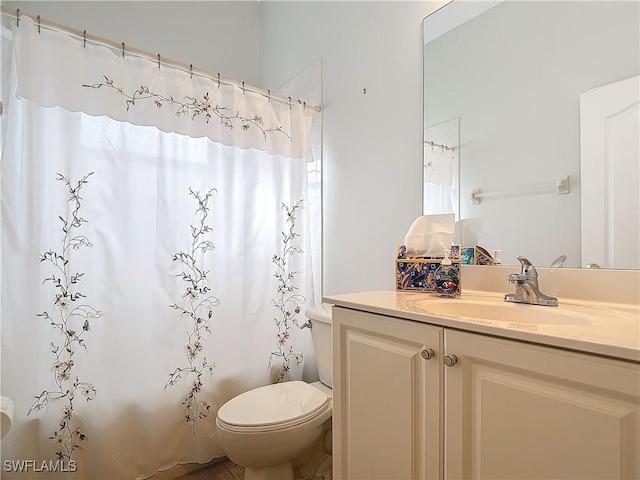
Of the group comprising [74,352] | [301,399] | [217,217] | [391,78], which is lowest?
[301,399]

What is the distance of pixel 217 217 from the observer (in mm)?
1637

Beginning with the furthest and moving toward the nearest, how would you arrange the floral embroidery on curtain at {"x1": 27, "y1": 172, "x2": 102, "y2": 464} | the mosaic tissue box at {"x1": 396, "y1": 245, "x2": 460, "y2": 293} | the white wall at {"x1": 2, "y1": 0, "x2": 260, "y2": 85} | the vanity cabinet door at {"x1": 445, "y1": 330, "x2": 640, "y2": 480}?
1. the white wall at {"x1": 2, "y1": 0, "x2": 260, "y2": 85}
2. the floral embroidery on curtain at {"x1": 27, "y1": 172, "x2": 102, "y2": 464}
3. the mosaic tissue box at {"x1": 396, "y1": 245, "x2": 460, "y2": 293}
4. the vanity cabinet door at {"x1": 445, "y1": 330, "x2": 640, "y2": 480}

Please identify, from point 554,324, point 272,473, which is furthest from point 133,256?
point 554,324

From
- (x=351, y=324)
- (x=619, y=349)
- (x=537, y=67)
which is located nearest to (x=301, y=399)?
(x=351, y=324)

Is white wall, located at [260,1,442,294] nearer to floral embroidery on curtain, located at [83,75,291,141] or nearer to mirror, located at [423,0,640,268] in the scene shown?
mirror, located at [423,0,640,268]

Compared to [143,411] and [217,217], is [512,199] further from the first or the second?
[143,411]

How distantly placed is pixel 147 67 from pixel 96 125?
34 cm

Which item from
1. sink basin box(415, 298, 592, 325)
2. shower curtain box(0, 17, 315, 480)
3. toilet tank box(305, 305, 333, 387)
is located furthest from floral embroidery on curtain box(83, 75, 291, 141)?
sink basin box(415, 298, 592, 325)

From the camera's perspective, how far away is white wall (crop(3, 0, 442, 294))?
1.54 metres

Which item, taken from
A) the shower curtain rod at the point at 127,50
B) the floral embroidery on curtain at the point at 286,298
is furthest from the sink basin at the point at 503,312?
the shower curtain rod at the point at 127,50

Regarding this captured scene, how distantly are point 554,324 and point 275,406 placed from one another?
1.04 meters

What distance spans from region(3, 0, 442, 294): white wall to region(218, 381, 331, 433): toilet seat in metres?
0.57

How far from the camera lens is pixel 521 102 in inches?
46.7

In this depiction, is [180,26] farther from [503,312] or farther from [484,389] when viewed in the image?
[484,389]
